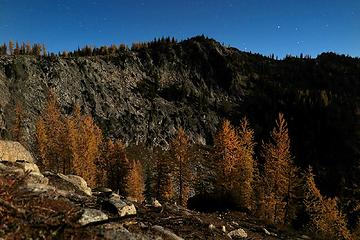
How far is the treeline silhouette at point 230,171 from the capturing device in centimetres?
4288

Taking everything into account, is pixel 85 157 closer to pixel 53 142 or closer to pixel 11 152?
pixel 53 142

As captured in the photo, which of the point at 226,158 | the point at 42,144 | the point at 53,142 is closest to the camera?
the point at 226,158

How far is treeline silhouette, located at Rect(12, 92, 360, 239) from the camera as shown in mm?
42875

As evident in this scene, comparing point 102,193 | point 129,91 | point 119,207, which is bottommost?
point 102,193

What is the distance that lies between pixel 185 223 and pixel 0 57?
5122 inches

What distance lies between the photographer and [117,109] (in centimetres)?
14275

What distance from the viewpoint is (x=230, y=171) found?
45.7 metres

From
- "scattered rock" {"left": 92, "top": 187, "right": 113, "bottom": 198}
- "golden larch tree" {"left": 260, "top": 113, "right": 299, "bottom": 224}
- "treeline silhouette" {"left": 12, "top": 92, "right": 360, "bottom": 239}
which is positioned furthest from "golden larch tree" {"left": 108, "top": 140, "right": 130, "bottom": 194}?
"scattered rock" {"left": 92, "top": 187, "right": 113, "bottom": 198}

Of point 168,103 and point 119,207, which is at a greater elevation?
point 168,103

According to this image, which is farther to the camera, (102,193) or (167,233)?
(102,193)

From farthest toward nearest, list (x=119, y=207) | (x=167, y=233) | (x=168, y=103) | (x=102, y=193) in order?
(x=168, y=103)
(x=102, y=193)
(x=119, y=207)
(x=167, y=233)

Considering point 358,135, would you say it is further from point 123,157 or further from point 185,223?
point 185,223

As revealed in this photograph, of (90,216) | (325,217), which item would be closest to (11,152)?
(90,216)

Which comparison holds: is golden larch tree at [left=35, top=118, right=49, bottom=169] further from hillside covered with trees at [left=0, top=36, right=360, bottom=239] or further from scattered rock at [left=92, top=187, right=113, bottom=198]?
scattered rock at [left=92, top=187, right=113, bottom=198]
